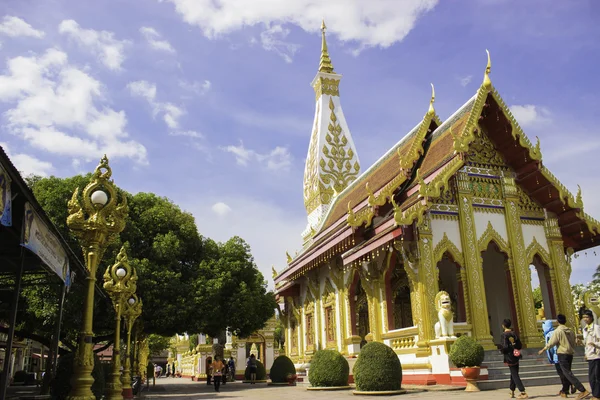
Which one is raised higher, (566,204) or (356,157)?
(356,157)

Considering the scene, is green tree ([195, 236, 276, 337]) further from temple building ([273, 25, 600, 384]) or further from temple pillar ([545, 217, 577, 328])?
temple pillar ([545, 217, 577, 328])

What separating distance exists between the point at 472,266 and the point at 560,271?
9.71 ft

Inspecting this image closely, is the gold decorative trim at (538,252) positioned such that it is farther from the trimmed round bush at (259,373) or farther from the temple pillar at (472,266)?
the trimmed round bush at (259,373)

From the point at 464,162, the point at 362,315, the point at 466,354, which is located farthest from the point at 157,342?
the point at 466,354

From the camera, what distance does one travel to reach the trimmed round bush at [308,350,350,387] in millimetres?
13164

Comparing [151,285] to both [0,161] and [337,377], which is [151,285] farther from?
[0,161]

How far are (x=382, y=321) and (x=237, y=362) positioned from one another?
1932 cm

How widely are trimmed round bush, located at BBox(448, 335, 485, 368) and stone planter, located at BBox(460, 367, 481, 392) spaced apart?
0.15m

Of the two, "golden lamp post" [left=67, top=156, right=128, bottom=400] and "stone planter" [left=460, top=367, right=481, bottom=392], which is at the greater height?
"golden lamp post" [left=67, top=156, right=128, bottom=400]

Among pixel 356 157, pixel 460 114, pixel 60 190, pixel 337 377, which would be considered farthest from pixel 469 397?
pixel 356 157

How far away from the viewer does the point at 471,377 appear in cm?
1080

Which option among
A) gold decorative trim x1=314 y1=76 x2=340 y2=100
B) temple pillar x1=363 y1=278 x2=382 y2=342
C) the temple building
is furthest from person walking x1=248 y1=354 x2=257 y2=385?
gold decorative trim x1=314 y1=76 x2=340 y2=100

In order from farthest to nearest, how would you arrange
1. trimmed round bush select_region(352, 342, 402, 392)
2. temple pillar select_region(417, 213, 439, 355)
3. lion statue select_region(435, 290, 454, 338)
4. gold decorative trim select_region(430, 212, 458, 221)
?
gold decorative trim select_region(430, 212, 458, 221) → temple pillar select_region(417, 213, 439, 355) → lion statue select_region(435, 290, 454, 338) → trimmed round bush select_region(352, 342, 402, 392)

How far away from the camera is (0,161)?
521 centimetres
